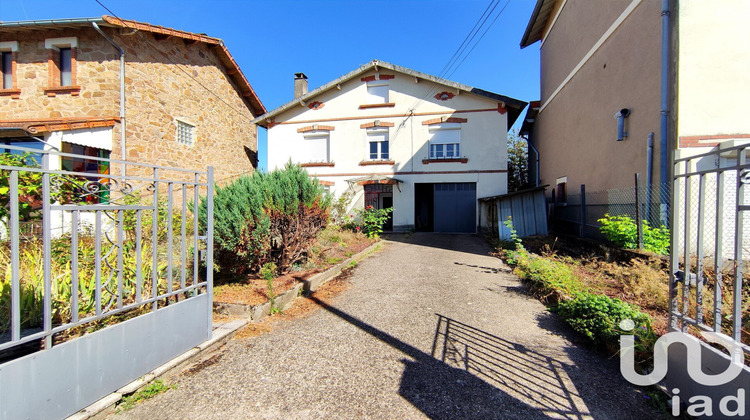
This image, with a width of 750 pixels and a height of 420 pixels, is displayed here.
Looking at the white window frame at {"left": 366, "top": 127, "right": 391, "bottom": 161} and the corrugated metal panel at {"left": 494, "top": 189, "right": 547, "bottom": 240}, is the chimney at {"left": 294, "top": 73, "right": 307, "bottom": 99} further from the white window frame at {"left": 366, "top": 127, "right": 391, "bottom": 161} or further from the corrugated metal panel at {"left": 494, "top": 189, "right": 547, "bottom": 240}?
the corrugated metal panel at {"left": 494, "top": 189, "right": 547, "bottom": 240}

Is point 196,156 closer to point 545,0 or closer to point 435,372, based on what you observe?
point 435,372

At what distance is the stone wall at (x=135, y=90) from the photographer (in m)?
8.49

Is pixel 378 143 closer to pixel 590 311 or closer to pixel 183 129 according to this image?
pixel 183 129

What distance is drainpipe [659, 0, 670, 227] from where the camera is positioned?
586 centimetres

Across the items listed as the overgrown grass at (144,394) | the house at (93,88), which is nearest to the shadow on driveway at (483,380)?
the overgrown grass at (144,394)

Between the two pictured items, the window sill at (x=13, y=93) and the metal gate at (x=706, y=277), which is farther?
the window sill at (x=13, y=93)

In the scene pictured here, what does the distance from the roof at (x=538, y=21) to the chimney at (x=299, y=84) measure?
10.7 meters

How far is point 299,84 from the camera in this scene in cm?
1536

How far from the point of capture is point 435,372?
107 inches

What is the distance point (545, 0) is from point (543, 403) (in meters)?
14.8

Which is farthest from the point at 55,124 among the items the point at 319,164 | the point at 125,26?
the point at 319,164

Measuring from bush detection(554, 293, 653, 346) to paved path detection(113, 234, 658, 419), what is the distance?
0.66ft

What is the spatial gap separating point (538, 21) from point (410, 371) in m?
16.0

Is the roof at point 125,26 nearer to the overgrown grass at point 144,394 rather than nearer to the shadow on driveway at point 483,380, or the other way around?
the overgrown grass at point 144,394
